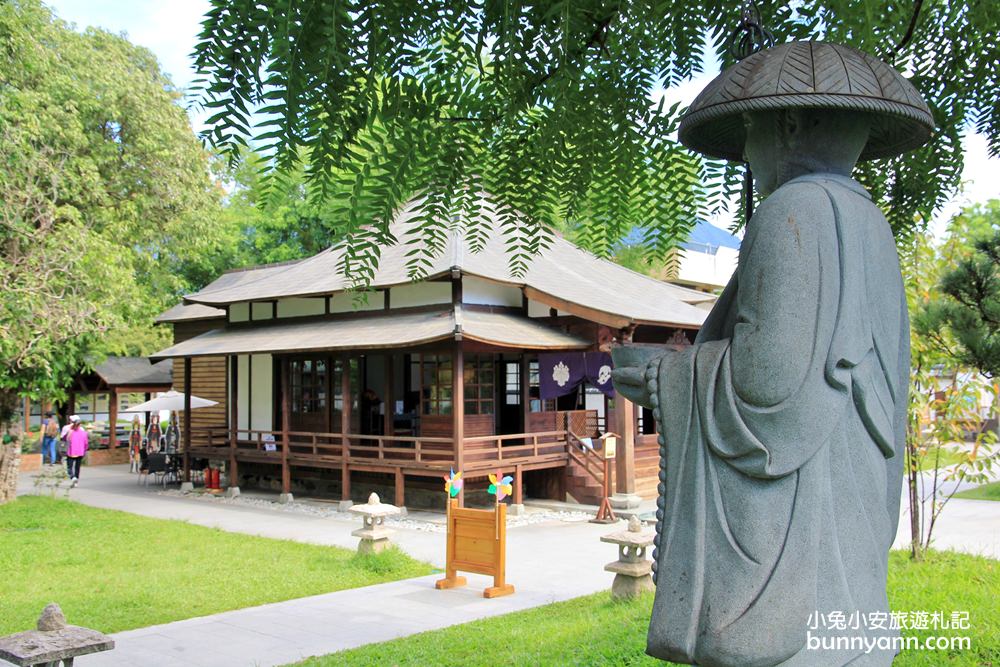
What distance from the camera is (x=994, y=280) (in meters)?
7.90

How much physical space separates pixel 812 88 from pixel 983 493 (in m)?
18.8

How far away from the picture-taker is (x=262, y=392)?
20766mm

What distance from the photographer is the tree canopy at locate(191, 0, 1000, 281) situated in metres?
2.19

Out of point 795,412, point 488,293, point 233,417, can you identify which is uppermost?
point 488,293

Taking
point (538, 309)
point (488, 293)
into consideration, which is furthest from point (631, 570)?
point (538, 309)

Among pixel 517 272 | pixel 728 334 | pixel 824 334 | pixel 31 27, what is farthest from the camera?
pixel 31 27

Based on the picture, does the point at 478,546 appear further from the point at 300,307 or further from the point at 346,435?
the point at 300,307

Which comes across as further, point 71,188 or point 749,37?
point 71,188

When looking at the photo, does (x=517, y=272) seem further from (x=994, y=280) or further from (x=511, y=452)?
(x=511, y=452)

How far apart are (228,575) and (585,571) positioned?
440cm

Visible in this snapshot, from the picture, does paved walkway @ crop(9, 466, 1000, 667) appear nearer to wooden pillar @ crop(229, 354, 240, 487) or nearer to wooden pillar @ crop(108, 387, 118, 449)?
wooden pillar @ crop(229, 354, 240, 487)

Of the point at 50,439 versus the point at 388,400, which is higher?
the point at 388,400

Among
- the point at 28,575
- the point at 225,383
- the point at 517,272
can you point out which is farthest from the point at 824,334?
the point at 225,383

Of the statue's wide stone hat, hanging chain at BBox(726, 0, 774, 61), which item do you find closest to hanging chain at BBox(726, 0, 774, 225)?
hanging chain at BBox(726, 0, 774, 61)
